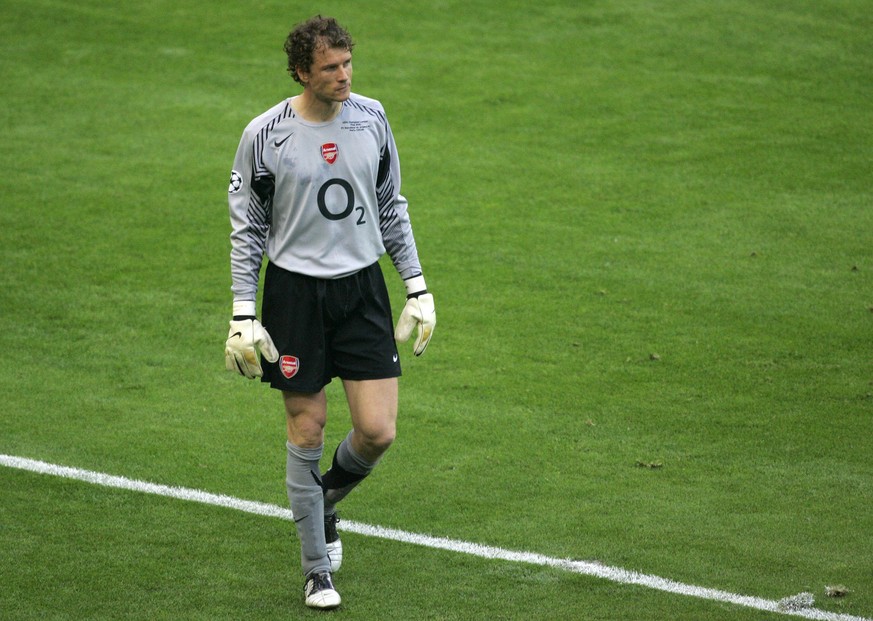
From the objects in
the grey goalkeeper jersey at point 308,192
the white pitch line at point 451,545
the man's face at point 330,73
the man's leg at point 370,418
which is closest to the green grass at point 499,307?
the white pitch line at point 451,545

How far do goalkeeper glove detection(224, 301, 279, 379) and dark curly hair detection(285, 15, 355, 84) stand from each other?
3.15ft

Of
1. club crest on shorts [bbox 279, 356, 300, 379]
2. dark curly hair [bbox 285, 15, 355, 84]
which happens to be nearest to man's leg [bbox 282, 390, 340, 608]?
club crest on shorts [bbox 279, 356, 300, 379]

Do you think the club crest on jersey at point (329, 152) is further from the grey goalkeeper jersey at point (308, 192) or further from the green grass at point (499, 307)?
the green grass at point (499, 307)

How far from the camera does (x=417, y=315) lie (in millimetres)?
5074

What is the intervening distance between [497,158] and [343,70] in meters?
6.93

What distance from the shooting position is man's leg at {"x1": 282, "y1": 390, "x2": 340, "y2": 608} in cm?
485

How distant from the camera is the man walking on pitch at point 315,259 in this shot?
469cm

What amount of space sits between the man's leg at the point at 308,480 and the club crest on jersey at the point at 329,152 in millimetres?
958

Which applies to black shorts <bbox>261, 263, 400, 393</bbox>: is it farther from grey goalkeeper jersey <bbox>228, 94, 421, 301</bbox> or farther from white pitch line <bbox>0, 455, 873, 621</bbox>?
white pitch line <bbox>0, 455, 873, 621</bbox>

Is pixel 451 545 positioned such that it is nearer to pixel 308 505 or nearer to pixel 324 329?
pixel 308 505

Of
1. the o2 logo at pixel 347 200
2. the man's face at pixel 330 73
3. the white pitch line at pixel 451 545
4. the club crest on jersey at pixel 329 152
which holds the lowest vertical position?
the white pitch line at pixel 451 545

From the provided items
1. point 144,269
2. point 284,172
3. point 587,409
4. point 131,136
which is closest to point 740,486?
point 587,409

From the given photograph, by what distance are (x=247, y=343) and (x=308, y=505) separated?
2.38ft

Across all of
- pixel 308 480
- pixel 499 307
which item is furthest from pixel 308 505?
pixel 499 307
